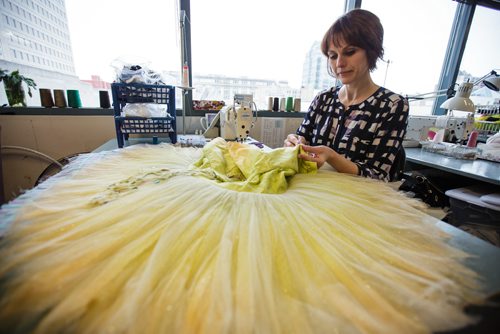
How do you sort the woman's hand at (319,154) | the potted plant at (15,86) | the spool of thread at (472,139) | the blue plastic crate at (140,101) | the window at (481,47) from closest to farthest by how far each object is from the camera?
1. the woman's hand at (319,154)
2. the blue plastic crate at (140,101)
3. the potted plant at (15,86)
4. the spool of thread at (472,139)
5. the window at (481,47)

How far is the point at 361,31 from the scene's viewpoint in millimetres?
1096

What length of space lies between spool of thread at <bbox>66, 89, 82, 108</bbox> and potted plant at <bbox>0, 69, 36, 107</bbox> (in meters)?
0.22

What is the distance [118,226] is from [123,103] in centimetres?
135

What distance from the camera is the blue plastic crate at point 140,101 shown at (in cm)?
147

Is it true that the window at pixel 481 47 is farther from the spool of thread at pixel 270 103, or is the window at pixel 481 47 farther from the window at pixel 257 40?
the spool of thread at pixel 270 103

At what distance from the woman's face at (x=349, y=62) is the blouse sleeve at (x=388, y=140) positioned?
0.24 m

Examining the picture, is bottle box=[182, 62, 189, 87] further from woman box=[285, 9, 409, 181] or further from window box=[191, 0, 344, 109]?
woman box=[285, 9, 409, 181]

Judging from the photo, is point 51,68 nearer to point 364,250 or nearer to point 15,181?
point 15,181

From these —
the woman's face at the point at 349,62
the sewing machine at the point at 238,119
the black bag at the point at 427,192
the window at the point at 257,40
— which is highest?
the window at the point at 257,40

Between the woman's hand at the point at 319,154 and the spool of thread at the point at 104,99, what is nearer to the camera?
the woman's hand at the point at 319,154

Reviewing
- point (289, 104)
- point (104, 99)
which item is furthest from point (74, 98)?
point (289, 104)

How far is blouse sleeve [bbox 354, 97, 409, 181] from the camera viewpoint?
43.8 inches

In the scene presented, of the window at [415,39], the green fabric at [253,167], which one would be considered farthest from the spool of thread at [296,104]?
the green fabric at [253,167]

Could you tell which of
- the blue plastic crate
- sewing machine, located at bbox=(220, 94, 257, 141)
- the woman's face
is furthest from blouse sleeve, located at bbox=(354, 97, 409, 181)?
the blue plastic crate
